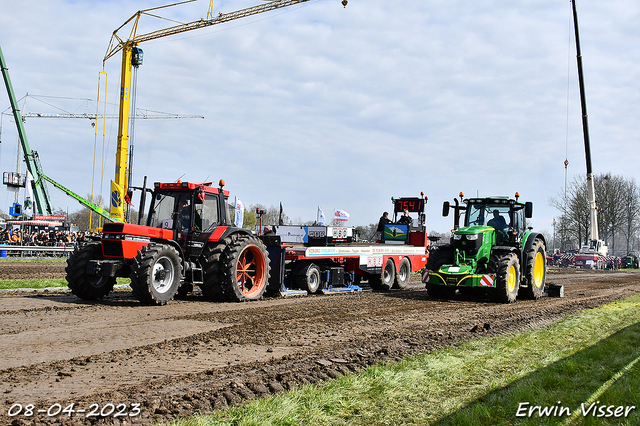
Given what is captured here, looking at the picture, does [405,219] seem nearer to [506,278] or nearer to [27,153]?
[506,278]

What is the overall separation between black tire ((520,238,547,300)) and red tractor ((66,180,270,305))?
6347 millimetres

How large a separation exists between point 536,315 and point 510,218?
156 inches

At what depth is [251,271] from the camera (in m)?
11.7

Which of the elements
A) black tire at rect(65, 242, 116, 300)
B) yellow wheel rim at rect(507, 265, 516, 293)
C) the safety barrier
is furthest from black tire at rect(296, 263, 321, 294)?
the safety barrier

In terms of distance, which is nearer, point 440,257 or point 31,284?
point 440,257

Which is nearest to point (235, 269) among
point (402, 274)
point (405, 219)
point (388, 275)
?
point (388, 275)

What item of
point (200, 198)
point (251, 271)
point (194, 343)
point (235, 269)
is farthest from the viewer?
point (251, 271)

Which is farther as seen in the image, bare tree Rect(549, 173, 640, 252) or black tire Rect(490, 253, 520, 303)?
bare tree Rect(549, 173, 640, 252)

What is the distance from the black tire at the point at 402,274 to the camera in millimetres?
15857

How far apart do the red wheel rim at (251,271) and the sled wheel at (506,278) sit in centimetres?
523

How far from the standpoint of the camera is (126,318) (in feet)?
27.3

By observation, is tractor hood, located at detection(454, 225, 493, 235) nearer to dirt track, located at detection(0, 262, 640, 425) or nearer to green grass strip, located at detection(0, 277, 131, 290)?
dirt track, located at detection(0, 262, 640, 425)

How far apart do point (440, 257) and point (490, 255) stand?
116 cm

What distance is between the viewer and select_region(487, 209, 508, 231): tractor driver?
13.6 meters
